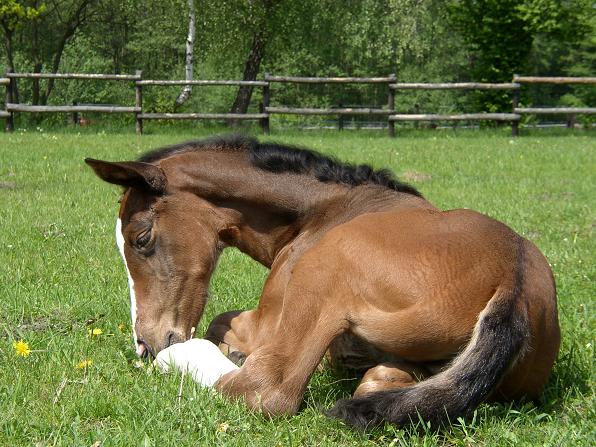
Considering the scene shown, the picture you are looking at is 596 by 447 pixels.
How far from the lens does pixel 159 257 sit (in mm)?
4117

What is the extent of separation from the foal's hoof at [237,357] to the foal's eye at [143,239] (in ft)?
2.40

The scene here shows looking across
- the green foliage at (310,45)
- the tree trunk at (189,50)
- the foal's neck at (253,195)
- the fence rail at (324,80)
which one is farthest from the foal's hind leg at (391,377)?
the tree trunk at (189,50)

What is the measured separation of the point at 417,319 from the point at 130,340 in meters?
1.91

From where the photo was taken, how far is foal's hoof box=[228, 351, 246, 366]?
4.15 meters

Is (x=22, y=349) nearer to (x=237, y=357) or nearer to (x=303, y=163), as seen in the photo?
(x=237, y=357)

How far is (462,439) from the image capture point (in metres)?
3.18

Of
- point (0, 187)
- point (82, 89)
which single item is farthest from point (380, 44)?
point (0, 187)

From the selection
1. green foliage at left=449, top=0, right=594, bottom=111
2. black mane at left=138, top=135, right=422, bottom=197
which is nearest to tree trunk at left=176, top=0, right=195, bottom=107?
green foliage at left=449, top=0, right=594, bottom=111

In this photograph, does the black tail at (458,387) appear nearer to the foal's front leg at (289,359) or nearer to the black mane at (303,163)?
the foal's front leg at (289,359)

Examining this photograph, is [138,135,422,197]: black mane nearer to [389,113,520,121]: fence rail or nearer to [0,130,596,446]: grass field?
[0,130,596,446]: grass field

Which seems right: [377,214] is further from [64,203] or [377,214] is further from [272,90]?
[272,90]

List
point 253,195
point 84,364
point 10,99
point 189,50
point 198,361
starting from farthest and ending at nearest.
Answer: point 189,50 → point 10,99 → point 253,195 → point 84,364 → point 198,361

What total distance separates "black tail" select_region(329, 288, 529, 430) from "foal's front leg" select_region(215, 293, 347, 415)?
277 millimetres

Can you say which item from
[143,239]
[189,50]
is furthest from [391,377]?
[189,50]
